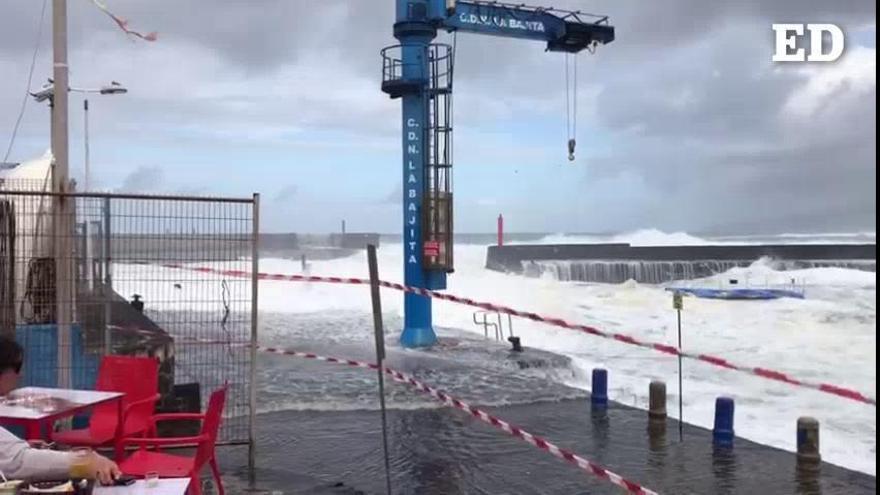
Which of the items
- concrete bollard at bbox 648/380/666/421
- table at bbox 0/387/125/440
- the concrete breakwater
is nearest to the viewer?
table at bbox 0/387/125/440

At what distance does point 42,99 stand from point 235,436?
11249 mm

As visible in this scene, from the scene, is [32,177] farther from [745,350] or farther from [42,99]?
[745,350]

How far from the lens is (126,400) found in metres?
5.84

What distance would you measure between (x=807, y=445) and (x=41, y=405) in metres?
6.58

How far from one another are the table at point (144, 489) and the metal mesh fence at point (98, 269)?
118 inches

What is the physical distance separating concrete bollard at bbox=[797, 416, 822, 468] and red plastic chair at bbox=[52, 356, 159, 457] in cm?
578

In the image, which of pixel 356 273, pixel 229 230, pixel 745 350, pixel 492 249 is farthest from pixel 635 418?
pixel 492 249

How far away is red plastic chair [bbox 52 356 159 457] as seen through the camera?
5562mm

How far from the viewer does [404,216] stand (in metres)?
14.8

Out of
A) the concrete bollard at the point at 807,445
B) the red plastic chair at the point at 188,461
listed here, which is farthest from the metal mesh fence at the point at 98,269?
the concrete bollard at the point at 807,445

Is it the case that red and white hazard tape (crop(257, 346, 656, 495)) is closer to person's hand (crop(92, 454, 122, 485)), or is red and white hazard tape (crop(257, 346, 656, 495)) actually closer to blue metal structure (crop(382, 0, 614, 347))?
person's hand (crop(92, 454, 122, 485))

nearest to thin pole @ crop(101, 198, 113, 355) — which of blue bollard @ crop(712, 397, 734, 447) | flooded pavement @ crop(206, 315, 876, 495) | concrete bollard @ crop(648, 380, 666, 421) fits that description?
flooded pavement @ crop(206, 315, 876, 495)

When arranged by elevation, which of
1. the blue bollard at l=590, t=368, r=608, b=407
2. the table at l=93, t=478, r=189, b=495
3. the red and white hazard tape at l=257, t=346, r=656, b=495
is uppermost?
the table at l=93, t=478, r=189, b=495

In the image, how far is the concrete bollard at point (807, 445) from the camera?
7859 mm
